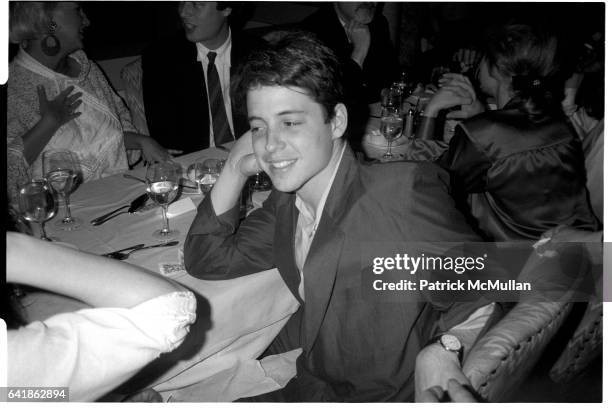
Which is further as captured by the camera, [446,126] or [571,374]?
[446,126]

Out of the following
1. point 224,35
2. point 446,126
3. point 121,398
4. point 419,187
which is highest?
point 224,35

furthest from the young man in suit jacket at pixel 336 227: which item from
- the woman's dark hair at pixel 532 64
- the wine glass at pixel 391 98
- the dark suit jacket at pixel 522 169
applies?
the wine glass at pixel 391 98

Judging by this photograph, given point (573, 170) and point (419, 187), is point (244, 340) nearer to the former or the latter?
point (419, 187)

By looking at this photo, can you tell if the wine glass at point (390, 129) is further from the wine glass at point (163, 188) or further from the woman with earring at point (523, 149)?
the wine glass at point (163, 188)

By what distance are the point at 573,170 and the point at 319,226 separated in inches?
32.7

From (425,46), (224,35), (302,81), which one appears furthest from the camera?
(425,46)

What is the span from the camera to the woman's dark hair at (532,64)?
54.9 inches

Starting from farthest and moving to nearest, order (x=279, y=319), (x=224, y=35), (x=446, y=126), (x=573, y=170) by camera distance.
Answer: (x=224, y=35) < (x=446, y=126) < (x=573, y=170) < (x=279, y=319)

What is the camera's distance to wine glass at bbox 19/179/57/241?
116 centimetres

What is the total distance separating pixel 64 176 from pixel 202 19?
3.58ft

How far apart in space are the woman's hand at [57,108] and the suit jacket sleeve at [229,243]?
90 centimetres

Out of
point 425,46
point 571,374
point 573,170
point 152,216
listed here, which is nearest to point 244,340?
point 152,216

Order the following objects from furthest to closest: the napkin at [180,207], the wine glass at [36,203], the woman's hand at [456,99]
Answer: the woman's hand at [456,99] < the napkin at [180,207] < the wine glass at [36,203]

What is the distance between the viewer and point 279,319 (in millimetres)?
1203
